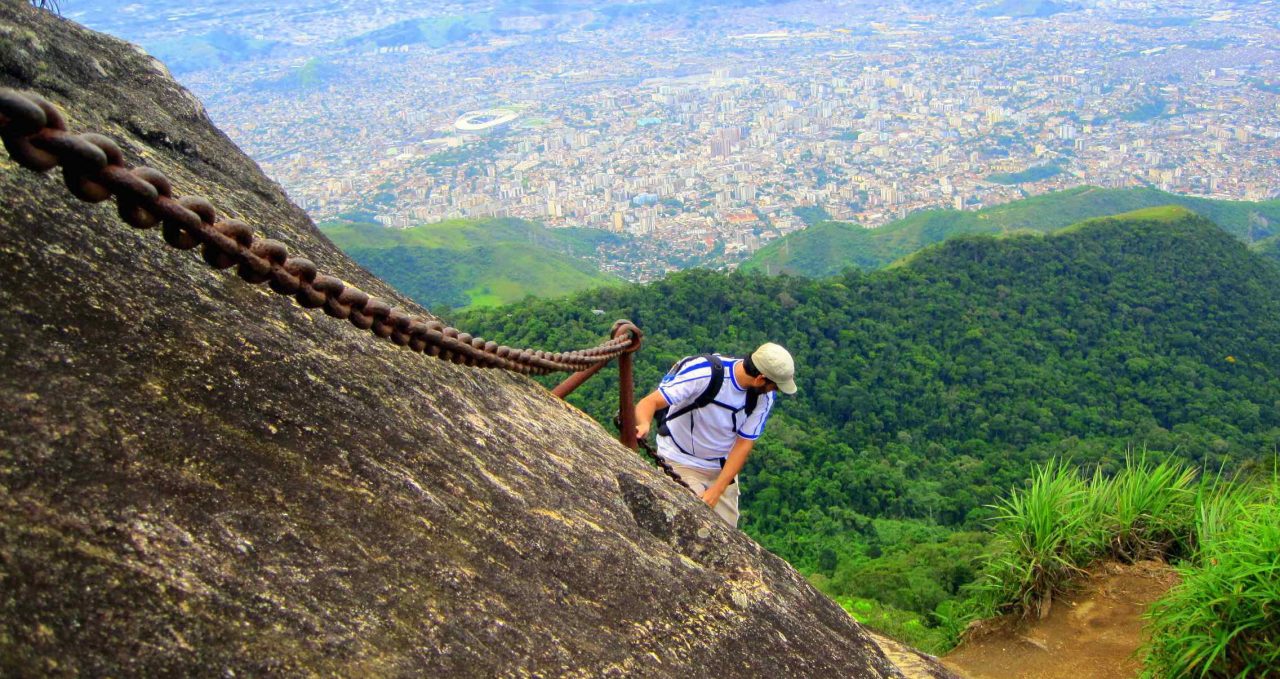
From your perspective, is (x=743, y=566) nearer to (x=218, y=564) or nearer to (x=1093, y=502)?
(x=218, y=564)

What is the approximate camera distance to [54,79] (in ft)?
10.0

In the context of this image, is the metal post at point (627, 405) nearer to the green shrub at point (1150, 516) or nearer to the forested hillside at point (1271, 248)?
the green shrub at point (1150, 516)

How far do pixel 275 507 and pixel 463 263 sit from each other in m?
63.5

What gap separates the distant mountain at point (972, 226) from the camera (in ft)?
207

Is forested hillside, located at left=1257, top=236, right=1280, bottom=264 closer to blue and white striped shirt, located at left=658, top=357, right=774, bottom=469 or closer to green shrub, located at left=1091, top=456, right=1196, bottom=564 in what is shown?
green shrub, located at left=1091, top=456, right=1196, bottom=564

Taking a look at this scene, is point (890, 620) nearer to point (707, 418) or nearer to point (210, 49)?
point (707, 418)

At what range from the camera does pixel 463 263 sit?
64.0 m

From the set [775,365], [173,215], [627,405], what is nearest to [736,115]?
[775,365]

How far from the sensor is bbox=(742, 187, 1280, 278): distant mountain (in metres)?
63.2

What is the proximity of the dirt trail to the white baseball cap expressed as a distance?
1831mm

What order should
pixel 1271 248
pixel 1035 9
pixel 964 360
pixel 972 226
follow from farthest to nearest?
pixel 1035 9 < pixel 972 226 < pixel 1271 248 < pixel 964 360

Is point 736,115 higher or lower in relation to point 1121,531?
higher

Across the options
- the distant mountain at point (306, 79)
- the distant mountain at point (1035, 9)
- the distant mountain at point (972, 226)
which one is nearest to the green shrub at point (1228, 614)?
the distant mountain at point (972, 226)

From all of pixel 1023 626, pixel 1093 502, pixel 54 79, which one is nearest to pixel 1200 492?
pixel 1093 502
